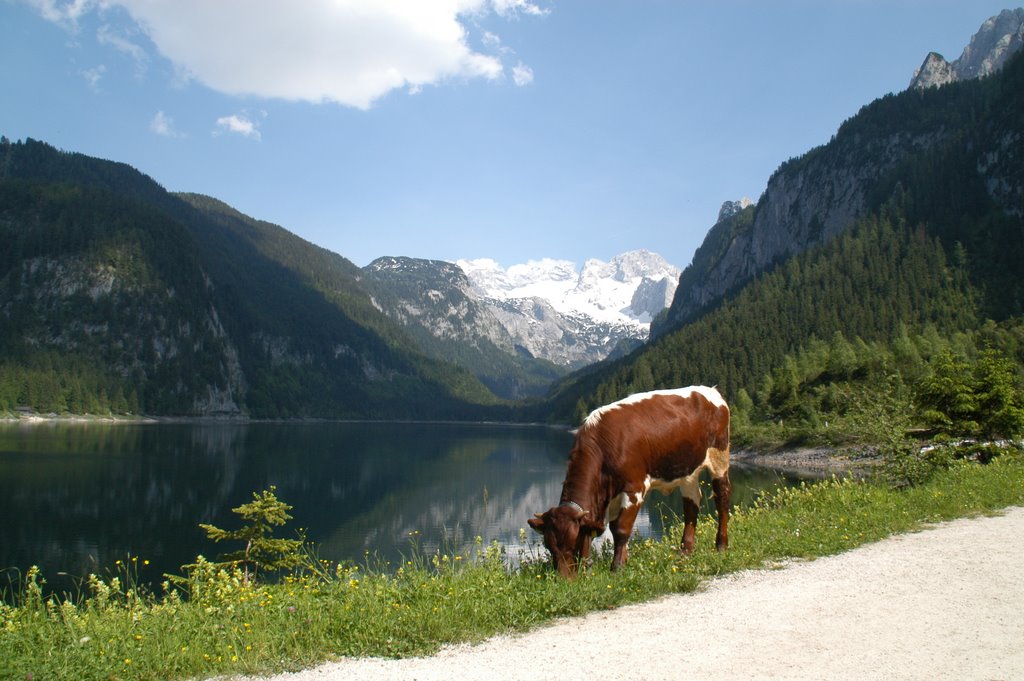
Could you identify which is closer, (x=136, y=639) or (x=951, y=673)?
(x=951, y=673)

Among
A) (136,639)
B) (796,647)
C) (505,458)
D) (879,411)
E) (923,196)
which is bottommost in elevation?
(505,458)

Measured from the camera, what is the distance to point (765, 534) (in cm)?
1222

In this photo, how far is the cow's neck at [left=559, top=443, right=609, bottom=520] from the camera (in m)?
9.78

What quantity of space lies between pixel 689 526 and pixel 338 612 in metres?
6.46

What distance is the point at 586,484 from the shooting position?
982 cm

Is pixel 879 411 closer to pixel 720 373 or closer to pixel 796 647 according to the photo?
pixel 796 647

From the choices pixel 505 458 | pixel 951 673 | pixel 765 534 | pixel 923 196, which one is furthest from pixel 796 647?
pixel 923 196

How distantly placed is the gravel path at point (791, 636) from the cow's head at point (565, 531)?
1.31 metres

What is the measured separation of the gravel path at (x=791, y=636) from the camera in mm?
6105

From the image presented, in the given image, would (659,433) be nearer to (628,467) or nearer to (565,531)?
(628,467)

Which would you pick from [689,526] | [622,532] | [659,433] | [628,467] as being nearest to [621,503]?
[622,532]

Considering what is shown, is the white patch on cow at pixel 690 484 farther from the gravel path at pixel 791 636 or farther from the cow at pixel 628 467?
the gravel path at pixel 791 636

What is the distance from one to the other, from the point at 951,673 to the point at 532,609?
438cm

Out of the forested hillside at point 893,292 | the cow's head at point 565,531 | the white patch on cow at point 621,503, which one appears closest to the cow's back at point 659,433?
the white patch on cow at point 621,503
